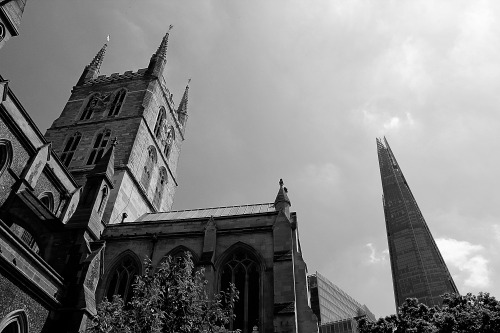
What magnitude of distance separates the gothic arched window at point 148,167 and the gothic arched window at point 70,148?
212 inches

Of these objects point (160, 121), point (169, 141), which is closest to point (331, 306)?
point (169, 141)

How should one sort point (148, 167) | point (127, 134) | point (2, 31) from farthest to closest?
point (148, 167) < point (127, 134) < point (2, 31)

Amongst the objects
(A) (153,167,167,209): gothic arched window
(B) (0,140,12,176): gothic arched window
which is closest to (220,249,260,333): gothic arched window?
(B) (0,140,12,176): gothic arched window

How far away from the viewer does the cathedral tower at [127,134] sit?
27797mm

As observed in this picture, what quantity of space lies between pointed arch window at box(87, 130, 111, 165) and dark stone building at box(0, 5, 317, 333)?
0.09m

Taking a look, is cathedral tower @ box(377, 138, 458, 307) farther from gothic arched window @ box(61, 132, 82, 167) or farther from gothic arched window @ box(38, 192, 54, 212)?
gothic arched window @ box(38, 192, 54, 212)

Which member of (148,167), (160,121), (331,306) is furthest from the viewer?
(331,306)

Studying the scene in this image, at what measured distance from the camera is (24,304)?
10.3 m

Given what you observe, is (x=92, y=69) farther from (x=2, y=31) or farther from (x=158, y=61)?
(x=2, y=31)

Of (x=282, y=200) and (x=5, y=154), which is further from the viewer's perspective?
(x=282, y=200)

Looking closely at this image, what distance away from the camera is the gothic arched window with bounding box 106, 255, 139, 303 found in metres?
19.2

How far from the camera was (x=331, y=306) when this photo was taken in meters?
79.4

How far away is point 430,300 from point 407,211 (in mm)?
34930

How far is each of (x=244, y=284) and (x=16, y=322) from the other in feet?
33.4
